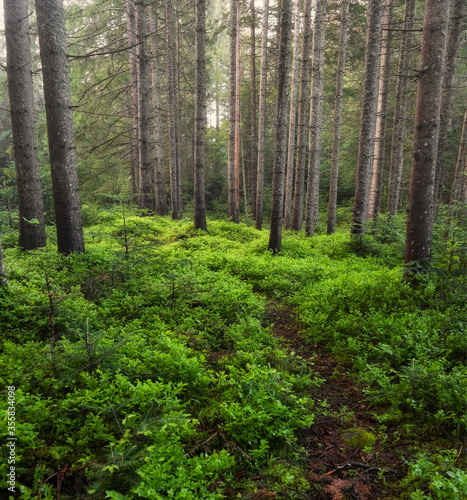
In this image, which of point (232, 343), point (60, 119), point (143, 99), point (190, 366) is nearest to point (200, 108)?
point (143, 99)

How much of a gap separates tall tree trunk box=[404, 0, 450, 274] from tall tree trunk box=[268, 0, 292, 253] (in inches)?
166

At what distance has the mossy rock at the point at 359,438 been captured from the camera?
369cm

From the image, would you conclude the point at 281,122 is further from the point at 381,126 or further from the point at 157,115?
the point at 157,115

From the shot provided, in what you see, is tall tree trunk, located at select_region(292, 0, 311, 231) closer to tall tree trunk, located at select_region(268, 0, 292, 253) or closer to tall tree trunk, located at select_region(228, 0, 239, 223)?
tall tree trunk, located at select_region(228, 0, 239, 223)

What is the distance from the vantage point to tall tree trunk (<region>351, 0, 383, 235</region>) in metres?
10.6

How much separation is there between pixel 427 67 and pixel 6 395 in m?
8.71

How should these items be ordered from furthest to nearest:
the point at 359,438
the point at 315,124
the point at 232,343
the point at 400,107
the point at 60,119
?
the point at 315,124 < the point at 400,107 < the point at 60,119 < the point at 232,343 < the point at 359,438

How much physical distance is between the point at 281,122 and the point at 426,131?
16.5 feet

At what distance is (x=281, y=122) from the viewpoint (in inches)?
430

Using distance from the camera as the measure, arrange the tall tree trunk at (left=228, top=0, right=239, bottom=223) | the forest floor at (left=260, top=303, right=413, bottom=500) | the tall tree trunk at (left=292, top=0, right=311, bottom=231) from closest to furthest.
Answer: the forest floor at (left=260, top=303, right=413, bottom=500), the tall tree trunk at (left=292, top=0, right=311, bottom=231), the tall tree trunk at (left=228, top=0, right=239, bottom=223)

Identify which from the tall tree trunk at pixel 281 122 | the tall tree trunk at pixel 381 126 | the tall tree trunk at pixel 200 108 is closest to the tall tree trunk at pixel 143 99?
the tall tree trunk at pixel 200 108

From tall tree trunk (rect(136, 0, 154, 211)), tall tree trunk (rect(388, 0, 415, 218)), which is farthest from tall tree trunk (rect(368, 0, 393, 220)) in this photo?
tall tree trunk (rect(136, 0, 154, 211))

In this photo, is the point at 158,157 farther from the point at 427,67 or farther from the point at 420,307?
the point at 420,307

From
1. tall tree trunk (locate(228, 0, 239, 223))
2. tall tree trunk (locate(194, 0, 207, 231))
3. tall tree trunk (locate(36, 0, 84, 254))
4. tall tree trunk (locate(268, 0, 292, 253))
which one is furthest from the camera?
tall tree trunk (locate(228, 0, 239, 223))
